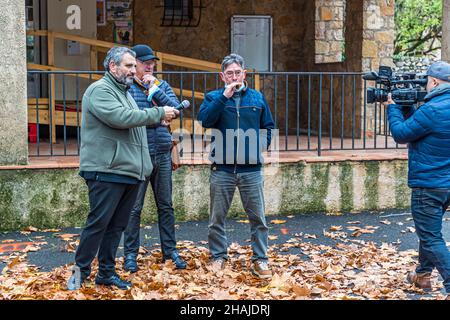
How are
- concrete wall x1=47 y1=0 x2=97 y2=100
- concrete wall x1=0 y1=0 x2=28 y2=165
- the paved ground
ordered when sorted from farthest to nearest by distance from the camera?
concrete wall x1=47 y1=0 x2=97 y2=100
concrete wall x1=0 y1=0 x2=28 y2=165
the paved ground

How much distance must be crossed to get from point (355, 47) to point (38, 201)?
6.02 m

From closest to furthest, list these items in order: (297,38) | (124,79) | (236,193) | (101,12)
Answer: (124,79) < (236,193) < (101,12) < (297,38)

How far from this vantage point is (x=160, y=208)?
6770 millimetres

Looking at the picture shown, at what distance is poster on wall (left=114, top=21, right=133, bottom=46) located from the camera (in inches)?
505

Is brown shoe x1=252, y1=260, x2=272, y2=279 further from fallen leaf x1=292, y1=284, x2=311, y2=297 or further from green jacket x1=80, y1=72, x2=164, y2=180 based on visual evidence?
green jacket x1=80, y1=72, x2=164, y2=180

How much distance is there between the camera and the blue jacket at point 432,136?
5.80 metres

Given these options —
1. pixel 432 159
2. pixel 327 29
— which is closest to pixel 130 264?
pixel 432 159

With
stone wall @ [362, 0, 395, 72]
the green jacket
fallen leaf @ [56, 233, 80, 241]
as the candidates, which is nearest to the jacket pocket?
the green jacket

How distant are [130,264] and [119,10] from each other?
7.14 meters

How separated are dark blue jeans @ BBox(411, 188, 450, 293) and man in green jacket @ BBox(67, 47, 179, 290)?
6.55 ft

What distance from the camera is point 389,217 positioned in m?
9.23

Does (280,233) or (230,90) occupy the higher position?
(230,90)

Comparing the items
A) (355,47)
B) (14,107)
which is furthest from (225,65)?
(355,47)

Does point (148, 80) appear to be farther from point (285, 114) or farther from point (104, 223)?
point (285, 114)
